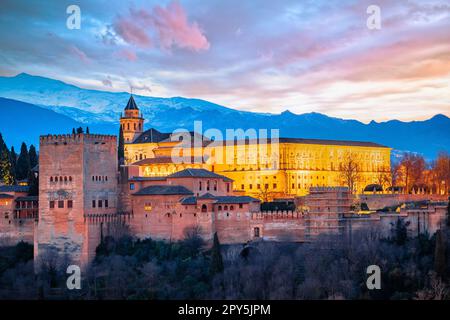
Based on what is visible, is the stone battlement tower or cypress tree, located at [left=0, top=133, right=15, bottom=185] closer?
the stone battlement tower

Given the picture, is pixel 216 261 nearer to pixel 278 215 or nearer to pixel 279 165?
pixel 278 215

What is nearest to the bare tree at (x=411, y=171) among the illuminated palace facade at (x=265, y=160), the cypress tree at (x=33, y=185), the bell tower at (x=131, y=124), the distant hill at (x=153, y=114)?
the illuminated palace facade at (x=265, y=160)

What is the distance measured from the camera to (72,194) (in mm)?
51562

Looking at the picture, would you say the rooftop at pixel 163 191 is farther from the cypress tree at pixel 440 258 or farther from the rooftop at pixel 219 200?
A: the cypress tree at pixel 440 258

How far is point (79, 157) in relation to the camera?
A: 51562 mm

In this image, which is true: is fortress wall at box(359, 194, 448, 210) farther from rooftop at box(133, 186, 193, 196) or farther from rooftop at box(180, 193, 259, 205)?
rooftop at box(133, 186, 193, 196)

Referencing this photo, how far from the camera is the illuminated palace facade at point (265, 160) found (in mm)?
80188

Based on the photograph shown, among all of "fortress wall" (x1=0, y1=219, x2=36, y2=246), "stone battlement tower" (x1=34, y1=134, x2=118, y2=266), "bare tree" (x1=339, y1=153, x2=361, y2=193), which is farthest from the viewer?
"bare tree" (x1=339, y1=153, x2=361, y2=193)

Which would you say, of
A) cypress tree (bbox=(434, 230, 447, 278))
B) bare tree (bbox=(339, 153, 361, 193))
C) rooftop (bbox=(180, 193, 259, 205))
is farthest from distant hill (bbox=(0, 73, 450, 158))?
cypress tree (bbox=(434, 230, 447, 278))

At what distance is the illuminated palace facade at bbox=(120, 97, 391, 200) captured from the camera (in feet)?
263

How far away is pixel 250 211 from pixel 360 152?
4046cm

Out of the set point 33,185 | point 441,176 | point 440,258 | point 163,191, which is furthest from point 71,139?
point 441,176

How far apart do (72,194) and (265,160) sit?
33997mm

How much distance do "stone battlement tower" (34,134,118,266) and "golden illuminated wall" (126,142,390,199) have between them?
2441 centimetres
